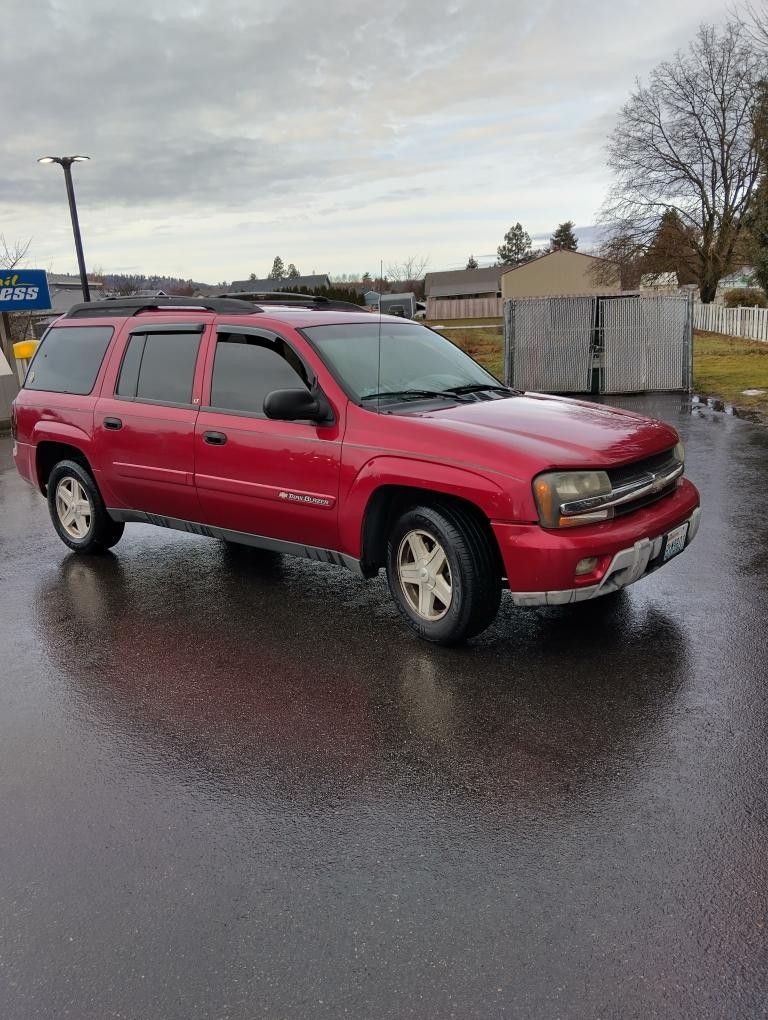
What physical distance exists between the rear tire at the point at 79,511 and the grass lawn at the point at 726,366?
34.3ft

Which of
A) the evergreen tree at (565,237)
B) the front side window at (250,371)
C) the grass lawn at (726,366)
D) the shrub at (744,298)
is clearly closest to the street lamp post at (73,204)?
the grass lawn at (726,366)

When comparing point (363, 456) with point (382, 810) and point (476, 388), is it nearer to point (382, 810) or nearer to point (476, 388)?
point (476, 388)

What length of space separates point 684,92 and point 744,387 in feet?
135

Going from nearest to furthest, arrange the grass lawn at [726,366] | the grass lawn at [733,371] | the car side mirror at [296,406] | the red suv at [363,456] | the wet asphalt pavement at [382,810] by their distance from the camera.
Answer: the wet asphalt pavement at [382,810] → the red suv at [363,456] → the car side mirror at [296,406] → the grass lawn at [733,371] → the grass lawn at [726,366]

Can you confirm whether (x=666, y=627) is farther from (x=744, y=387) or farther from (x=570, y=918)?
(x=744, y=387)

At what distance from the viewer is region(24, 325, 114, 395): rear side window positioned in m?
6.74

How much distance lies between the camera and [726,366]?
70.3ft

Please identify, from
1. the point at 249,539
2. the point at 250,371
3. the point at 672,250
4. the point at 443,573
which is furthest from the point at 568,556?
the point at 672,250

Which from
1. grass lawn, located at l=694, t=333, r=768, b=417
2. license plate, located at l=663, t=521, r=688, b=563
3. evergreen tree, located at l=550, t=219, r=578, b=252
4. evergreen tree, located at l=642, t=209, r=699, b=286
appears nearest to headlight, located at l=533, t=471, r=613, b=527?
license plate, located at l=663, t=521, r=688, b=563

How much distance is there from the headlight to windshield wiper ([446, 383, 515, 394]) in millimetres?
1399

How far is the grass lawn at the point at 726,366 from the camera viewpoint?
15845mm

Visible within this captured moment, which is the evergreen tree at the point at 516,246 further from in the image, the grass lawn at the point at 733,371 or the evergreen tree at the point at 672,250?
the grass lawn at the point at 733,371

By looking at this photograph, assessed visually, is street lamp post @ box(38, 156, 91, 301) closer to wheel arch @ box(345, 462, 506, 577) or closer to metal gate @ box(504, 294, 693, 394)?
metal gate @ box(504, 294, 693, 394)

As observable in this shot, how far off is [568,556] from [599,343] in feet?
42.9
